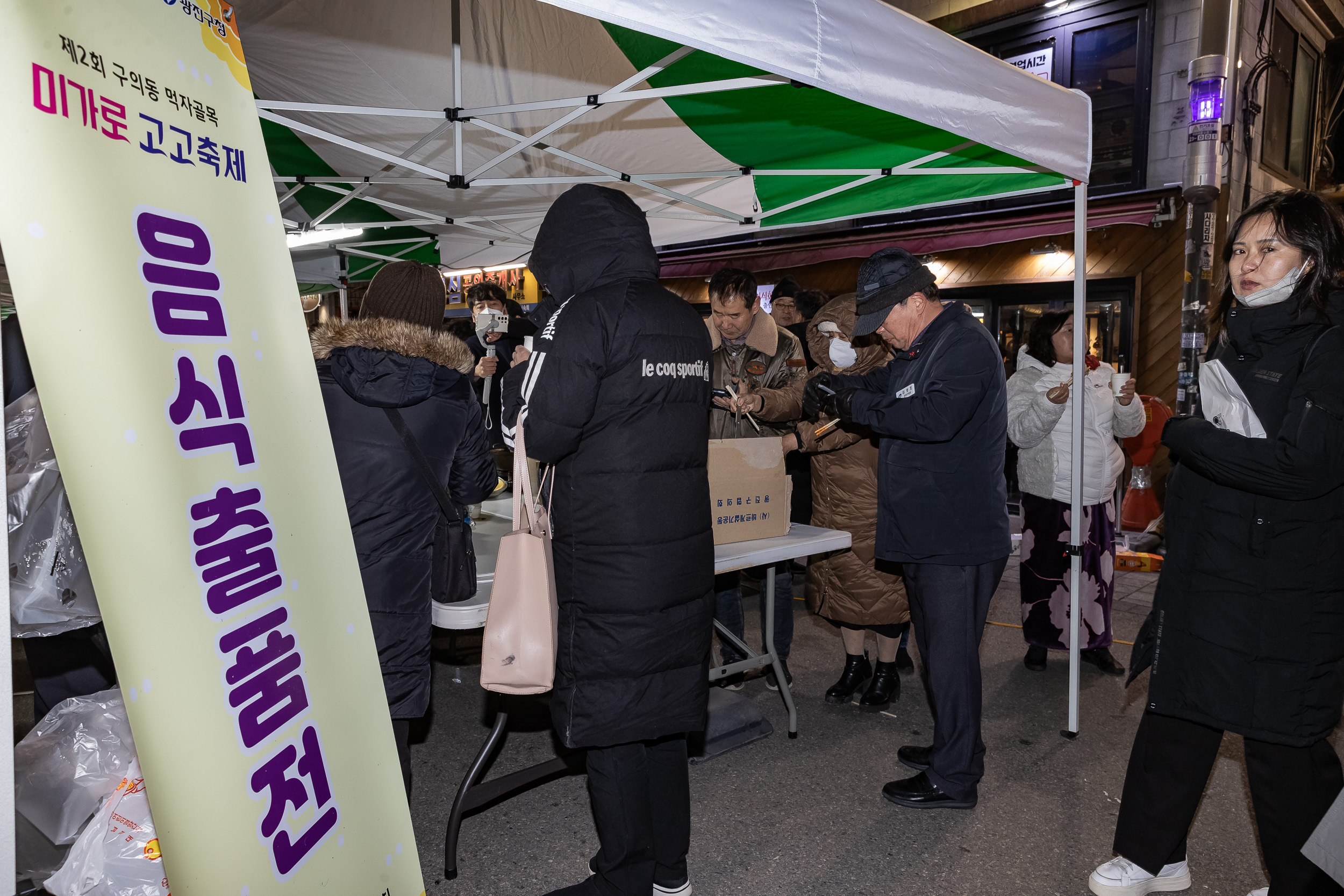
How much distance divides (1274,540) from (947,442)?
0.94m

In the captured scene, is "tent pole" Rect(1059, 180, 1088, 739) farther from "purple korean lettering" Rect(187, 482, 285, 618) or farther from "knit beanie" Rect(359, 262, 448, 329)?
"purple korean lettering" Rect(187, 482, 285, 618)

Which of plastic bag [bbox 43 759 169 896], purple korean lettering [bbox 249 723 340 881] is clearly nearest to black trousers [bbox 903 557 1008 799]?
purple korean lettering [bbox 249 723 340 881]

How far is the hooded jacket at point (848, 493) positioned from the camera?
337cm

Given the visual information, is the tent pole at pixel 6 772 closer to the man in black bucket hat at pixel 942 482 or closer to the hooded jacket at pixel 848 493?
the man in black bucket hat at pixel 942 482

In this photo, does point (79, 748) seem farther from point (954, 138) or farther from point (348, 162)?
point (348, 162)

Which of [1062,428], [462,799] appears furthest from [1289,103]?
[462,799]

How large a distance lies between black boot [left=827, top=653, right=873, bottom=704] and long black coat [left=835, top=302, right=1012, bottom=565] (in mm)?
1141

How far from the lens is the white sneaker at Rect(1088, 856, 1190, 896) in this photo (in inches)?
87.9

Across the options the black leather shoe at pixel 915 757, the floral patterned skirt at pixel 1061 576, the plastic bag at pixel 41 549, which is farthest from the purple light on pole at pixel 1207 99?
the plastic bag at pixel 41 549

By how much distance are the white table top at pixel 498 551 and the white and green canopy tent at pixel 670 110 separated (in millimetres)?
1091

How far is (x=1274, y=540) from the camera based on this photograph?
6.12 ft

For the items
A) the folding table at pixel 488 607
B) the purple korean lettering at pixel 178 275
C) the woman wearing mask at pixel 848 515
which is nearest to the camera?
the purple korean lettering at pixel 178 275

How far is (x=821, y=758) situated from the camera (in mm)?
3105

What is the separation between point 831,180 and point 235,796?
3941 mm
